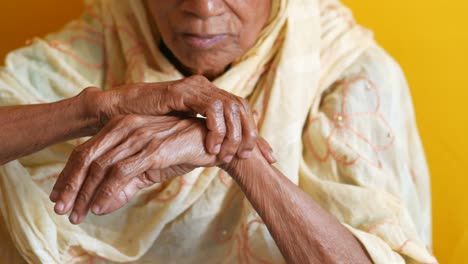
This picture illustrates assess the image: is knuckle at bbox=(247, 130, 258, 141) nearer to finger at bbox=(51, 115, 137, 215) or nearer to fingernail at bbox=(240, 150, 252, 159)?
fingernail at bbox=(240, 150, 252, 159)

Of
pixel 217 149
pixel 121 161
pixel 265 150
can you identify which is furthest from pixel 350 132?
pixel 121 161

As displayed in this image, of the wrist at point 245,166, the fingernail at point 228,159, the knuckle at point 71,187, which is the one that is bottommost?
the wrist at point 245,166

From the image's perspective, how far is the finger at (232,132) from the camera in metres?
0.91

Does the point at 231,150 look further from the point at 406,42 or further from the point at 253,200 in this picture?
the point at 406,42

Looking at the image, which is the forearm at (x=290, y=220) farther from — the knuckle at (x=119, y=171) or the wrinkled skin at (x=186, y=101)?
the knuckle at (x=119, y=171)

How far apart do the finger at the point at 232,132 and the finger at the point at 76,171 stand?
0.14 metres

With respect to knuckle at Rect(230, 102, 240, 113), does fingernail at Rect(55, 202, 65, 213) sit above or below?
below

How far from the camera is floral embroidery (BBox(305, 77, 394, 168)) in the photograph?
1.14 meters

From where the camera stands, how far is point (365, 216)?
109cm

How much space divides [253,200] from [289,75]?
0.84ft

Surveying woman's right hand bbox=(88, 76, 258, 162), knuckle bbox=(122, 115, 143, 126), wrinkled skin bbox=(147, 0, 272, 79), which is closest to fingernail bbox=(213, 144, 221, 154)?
woman's right hand bbox=(88, 76, 258, 162)

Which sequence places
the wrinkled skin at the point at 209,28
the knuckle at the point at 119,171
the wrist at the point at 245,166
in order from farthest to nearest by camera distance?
the wrinkled skin at the point at 209,28 < the wrist at the point at 245,166 < the knuckle at the point at 119,171

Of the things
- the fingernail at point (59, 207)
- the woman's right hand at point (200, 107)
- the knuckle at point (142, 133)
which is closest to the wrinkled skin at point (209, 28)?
the woman's right hand at point (200, 107)

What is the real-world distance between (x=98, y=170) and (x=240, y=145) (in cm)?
19
